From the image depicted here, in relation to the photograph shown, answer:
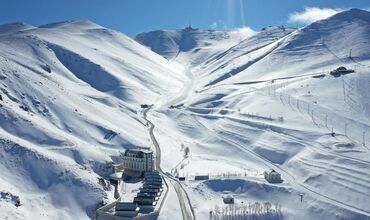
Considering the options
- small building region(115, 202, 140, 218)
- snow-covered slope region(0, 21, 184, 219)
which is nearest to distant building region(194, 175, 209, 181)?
snow-covered slope region(0, 21, 184, 219)

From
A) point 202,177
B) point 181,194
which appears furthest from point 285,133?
point 181,194

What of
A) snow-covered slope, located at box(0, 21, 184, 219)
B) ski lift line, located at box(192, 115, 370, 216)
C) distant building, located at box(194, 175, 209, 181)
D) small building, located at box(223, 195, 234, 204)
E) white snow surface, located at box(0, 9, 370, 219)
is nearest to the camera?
snow-covered slope, located at box(0, 21, 184, 219)

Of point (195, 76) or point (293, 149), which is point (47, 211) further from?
point (195, 76)

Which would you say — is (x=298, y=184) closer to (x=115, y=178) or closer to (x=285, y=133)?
(x=285, y=133)

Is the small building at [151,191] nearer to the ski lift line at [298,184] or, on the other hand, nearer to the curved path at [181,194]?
the curved path at [181,194]

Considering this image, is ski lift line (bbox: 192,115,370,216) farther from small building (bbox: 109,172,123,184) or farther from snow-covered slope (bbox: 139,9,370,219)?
small building (bbox: 109,172,123,184)

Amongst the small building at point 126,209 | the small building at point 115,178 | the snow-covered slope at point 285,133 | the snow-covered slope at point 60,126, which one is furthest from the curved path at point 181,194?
the small building at point 115,178

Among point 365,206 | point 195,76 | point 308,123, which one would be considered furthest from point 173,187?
point 195,76
